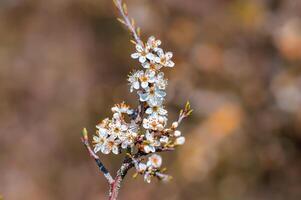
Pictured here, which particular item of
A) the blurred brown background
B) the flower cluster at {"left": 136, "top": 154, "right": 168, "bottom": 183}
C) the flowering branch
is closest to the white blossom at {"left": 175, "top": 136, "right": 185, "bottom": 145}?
the flowering branch

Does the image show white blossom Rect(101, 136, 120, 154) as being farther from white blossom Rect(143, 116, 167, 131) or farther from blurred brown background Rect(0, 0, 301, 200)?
A: blurred brown background Rect(0, 0, 301, 200)

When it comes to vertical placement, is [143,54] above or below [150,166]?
above

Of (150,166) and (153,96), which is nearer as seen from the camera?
(150,166)

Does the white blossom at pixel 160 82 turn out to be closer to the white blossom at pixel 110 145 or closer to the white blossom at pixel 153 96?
the white blossom at pixel 153 96

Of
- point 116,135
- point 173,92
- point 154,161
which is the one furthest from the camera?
point 173,92

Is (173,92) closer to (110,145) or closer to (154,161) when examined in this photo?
(110,145)

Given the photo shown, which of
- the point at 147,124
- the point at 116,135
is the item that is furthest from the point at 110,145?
the point at 147,124

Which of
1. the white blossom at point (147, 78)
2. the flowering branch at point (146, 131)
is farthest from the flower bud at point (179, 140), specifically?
the white blossom at point (147, 78)
